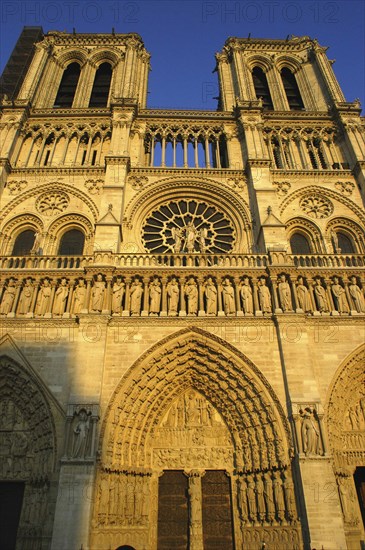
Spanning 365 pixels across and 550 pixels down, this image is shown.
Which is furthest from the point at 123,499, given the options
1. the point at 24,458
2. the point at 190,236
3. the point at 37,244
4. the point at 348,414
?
the point at 37,244

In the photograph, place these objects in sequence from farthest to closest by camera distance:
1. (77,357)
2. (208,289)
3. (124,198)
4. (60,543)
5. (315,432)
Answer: (124,198) < (208,289) < (77,357) < (315,432) < (60,543)

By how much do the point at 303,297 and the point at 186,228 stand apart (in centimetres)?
436

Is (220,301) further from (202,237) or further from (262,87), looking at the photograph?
(262,87)

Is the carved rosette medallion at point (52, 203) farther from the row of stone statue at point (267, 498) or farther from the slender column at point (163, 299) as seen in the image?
the row of stone statue at point (267, 498)

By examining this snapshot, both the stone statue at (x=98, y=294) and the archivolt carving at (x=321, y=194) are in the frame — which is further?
the archivolt carving at (x=321, y=194)

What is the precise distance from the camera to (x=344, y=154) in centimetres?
1568

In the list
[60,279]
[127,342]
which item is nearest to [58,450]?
[127,342]

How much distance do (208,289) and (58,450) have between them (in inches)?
196

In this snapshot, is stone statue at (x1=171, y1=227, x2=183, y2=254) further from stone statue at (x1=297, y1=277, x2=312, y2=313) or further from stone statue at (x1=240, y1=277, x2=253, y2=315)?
stone statue at (x1=297, y1=277, x2=312, y2=313)

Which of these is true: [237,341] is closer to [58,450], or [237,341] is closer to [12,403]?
[58,450]

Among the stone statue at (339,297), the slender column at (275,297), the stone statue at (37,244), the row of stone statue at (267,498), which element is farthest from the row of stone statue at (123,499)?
the stone statue at (37,244)

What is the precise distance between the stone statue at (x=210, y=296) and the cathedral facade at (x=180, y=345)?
0.06m

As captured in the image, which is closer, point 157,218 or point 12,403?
point 12,403

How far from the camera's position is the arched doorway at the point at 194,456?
28.6ft
